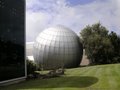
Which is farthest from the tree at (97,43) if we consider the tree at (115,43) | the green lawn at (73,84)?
the green lawn at (73,84)

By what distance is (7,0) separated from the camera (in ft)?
69.5

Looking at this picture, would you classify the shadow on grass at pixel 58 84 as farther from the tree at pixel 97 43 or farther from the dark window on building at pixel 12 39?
the tree at pixel 97 43

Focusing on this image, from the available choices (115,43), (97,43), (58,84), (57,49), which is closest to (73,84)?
(58,84)

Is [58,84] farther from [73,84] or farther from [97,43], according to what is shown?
[97,43]

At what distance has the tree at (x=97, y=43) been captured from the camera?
48.6 m

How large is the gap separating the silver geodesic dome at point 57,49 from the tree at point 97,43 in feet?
19.1

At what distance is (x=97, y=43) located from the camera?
1913 inches

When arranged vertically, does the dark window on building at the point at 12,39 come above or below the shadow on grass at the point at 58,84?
above

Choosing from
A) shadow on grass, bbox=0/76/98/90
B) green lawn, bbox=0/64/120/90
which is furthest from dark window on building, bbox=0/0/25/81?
shadow on grass, bbox=0/76/98/90

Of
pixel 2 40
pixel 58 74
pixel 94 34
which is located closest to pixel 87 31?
pixel 94 34

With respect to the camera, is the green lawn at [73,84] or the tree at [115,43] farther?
the tree at [115,43]

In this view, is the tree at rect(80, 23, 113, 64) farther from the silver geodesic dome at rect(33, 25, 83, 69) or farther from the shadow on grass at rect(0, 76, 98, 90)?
the shadow on grass at rect(0, 76, 98, 90)

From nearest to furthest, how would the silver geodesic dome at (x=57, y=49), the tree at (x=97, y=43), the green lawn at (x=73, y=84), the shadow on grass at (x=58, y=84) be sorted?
the green lawn at (x=73, y=84)
the shadow on grass at (x=58, y=84)
the silver geodesic dome at (x=57, y=49)
the tree at (x=97, y=43)

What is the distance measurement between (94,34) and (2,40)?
31.9 m
